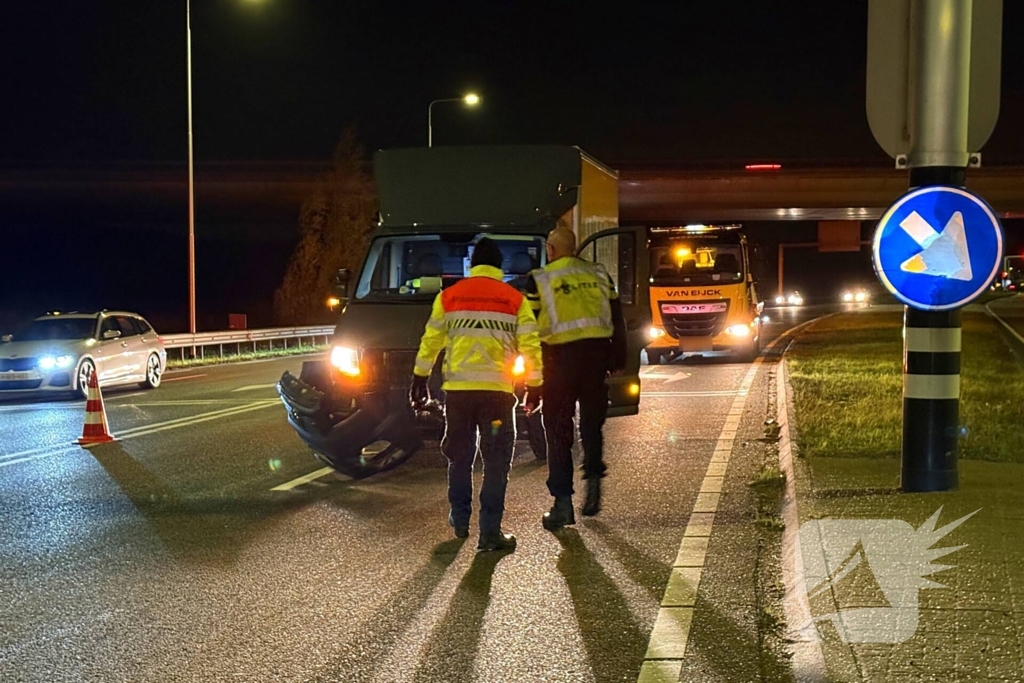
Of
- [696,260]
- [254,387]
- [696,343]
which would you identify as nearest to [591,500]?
[254,387]

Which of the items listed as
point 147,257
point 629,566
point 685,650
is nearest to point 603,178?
point 629,566

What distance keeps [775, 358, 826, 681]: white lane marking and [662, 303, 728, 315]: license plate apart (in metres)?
13.1

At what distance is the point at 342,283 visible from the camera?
11.9m

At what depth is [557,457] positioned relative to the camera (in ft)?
26.3

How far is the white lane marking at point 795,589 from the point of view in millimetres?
4977

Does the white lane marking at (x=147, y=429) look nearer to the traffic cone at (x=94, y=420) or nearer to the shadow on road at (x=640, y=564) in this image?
the traffic cone at (x=94, y=420)

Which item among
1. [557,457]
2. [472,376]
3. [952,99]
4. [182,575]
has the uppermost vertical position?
[952,99]

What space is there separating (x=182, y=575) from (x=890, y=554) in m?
3.86

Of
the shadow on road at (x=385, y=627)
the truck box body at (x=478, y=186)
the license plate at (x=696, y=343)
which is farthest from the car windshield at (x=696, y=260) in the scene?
the shadow on road at (x=385, y=627)

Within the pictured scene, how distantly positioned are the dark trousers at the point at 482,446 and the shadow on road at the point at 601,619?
52cm

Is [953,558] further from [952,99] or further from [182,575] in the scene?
[182,575]

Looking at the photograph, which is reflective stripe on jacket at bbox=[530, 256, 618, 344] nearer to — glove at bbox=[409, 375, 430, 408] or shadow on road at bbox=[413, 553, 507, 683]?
glove at bbox=[409, 375, 430, 408]

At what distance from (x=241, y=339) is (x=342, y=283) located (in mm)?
21083

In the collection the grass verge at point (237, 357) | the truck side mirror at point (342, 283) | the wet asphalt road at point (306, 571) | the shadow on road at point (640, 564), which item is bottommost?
the grass verge at point (237, 357)
